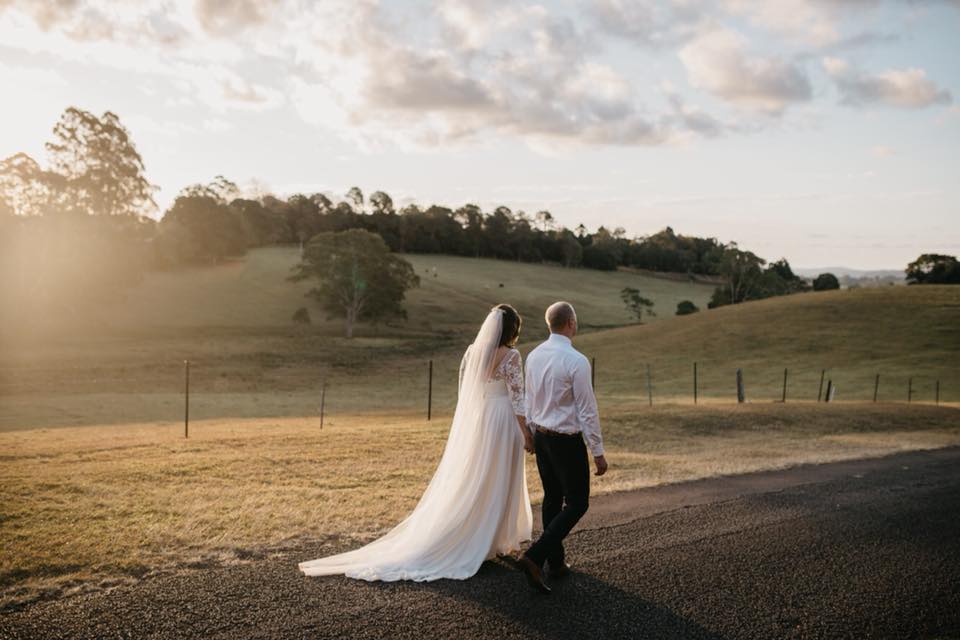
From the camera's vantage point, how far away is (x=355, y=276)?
211 feet

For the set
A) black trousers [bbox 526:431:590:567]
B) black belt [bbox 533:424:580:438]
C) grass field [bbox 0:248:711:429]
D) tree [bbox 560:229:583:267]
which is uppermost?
tree [bbox 560:229:583:267]

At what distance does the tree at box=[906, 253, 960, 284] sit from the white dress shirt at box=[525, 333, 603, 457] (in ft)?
317

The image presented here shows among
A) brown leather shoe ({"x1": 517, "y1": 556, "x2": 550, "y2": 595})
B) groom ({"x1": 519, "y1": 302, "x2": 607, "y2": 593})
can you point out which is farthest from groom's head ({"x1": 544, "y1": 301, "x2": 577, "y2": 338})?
brown leather shoe ({"x1": 517, "y1": 556, "x2": 550, "y2": 595})

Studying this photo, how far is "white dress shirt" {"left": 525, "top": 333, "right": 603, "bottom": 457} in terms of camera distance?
20.4 ft

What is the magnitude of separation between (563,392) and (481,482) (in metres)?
1.44

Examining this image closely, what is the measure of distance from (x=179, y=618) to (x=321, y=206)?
123994mm

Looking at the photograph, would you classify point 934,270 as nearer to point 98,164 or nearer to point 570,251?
point 570,251

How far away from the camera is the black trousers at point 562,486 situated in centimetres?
625

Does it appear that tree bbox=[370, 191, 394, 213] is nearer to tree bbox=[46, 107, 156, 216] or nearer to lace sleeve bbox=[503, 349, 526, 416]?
tree bbox=[46, 107, 156, 216]

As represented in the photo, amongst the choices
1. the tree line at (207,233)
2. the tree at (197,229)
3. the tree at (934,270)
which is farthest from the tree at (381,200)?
the tree at (934,270)

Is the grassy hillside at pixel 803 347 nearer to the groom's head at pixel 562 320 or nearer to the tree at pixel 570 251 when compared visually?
the groom's head at pixel 562 320

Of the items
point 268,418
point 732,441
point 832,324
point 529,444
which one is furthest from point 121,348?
point 832,324

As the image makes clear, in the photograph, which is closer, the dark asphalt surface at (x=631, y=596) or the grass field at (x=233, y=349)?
the dark asphalt surface at (x=631, y=596)

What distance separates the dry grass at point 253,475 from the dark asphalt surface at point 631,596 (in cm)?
93
